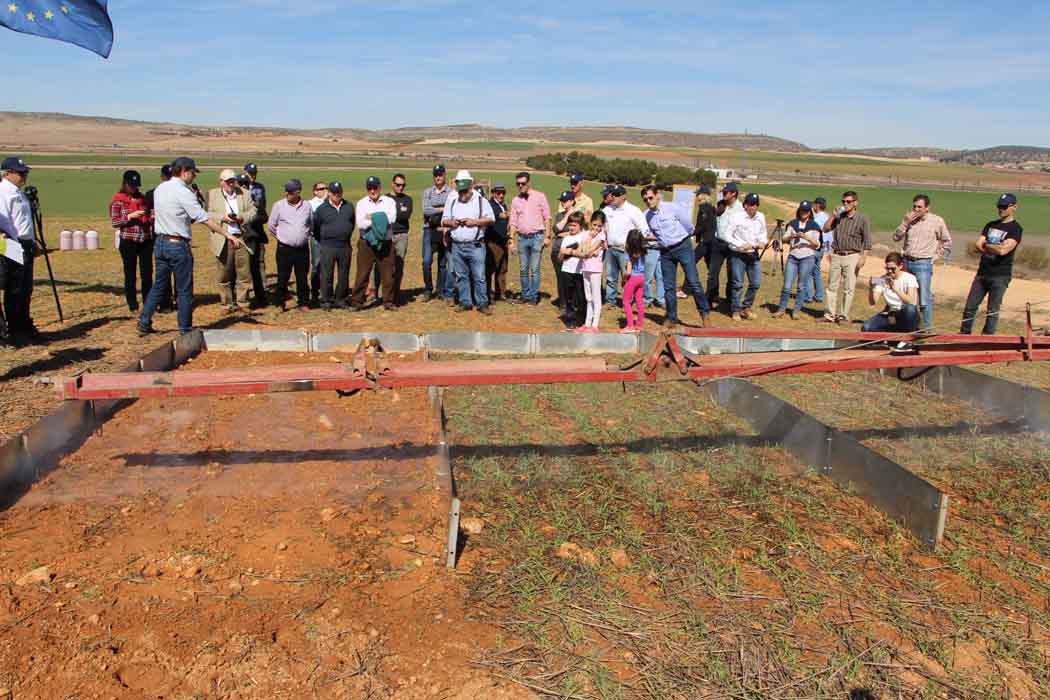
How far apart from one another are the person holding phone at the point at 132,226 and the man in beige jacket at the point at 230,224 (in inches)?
31.8

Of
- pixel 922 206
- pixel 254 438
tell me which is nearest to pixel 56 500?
pixel 254 438

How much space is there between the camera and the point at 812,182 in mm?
63375

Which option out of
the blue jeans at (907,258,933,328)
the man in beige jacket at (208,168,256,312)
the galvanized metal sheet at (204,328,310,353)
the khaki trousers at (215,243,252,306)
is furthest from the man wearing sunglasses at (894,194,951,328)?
the khaki trousers at (215,243,252,306)

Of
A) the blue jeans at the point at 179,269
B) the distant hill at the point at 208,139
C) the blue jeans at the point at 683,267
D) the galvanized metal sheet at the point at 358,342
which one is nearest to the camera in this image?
the blue jeans at the point at 179,269

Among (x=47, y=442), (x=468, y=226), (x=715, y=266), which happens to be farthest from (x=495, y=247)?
(x=47, y=442)

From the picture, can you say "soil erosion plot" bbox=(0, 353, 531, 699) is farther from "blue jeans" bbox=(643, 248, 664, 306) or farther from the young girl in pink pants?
"blue jeans" bbox=(643, 248, 664, 306)

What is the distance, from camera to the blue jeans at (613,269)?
11594 mm

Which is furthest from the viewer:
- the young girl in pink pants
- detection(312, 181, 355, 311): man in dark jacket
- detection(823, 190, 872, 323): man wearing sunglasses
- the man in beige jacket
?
detection(823, 190, 872, 323): man wearing sunglasses

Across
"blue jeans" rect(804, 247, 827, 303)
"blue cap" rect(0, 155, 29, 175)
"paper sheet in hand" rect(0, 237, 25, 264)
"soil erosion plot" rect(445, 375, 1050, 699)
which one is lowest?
"soil erosion plot" rect(445, 375, 1050, 699)

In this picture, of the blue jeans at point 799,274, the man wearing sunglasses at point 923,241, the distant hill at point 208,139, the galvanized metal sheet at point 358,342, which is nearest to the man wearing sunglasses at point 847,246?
the blue jeans at point 799,274

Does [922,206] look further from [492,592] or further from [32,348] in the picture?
[32,348]

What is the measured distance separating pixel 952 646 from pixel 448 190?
9447 millimetres

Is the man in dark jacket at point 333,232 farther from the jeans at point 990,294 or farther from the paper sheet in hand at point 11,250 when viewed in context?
the jeans at point 990,294

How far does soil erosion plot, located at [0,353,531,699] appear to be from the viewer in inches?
→ 138
